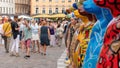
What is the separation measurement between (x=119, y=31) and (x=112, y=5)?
6.7 inches

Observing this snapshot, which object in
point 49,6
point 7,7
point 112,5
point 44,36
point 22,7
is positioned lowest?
point 22,7

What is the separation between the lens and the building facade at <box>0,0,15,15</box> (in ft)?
324

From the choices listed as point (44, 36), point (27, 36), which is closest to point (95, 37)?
point (27, 36)

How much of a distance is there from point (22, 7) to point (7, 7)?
18.2 metres

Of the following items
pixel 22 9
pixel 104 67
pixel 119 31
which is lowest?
pixel 22 9

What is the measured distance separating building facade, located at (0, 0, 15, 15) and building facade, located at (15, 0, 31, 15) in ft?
15.8

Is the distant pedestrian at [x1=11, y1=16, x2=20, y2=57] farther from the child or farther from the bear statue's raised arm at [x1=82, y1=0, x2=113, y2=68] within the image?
the bear statue's raised arm at [x1=82, y1=0, x2=113, y2=68]

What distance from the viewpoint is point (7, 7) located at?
10350cm

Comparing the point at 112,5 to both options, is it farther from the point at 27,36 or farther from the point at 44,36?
the point at 44,36

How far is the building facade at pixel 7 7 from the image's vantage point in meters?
98.7

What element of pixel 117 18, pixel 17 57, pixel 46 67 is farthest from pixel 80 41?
pixel 17 57

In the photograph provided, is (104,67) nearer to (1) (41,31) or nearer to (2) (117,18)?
(2) (117,18)

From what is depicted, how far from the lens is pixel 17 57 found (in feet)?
55.6

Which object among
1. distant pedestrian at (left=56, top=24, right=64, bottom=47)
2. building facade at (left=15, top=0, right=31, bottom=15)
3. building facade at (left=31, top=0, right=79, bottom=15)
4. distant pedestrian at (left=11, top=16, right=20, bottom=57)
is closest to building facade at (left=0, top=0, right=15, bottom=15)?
building facade at (left=15, top=0, right=31, bottom=15)
